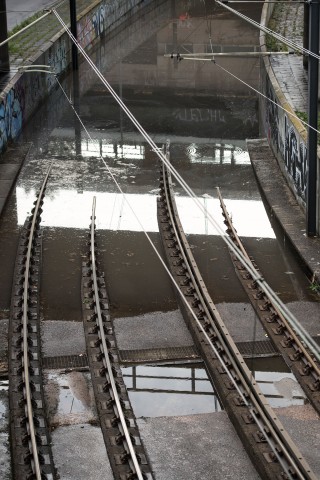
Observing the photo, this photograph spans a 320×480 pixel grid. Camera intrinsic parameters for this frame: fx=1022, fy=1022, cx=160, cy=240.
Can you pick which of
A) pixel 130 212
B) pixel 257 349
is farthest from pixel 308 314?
pixel 130 212

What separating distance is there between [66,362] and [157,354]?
1593 millimetres

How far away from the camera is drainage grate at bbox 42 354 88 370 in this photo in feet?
57.7

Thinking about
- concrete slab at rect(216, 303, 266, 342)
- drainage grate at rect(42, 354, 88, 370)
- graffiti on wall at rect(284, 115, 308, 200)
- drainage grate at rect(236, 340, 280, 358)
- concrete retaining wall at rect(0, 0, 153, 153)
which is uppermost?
concrete retaining wall at rect(0, 0, 153, 153)

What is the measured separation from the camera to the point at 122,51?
161ft

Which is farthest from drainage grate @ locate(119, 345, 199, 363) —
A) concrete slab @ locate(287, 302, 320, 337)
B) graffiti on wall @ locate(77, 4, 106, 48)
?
graffiti on wall @ locate(77, 4, 106, 48)

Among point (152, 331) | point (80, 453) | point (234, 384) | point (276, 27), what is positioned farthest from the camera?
point (276, 27)

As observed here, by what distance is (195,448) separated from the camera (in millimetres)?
14773

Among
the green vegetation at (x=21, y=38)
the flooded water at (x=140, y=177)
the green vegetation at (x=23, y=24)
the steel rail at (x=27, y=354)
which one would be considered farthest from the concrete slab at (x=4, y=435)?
the green vegetation at (x=23, y=24)

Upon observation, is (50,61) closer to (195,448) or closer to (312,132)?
(312,132)

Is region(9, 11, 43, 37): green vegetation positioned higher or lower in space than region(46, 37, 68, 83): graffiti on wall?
higher

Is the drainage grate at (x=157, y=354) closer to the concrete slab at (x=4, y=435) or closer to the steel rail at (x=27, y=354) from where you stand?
the steel rail at (x=27, y=354)

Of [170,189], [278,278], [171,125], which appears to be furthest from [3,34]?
[278,278]

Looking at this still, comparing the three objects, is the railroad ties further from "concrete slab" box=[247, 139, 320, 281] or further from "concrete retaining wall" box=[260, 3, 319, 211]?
"concrete retaining wall" box=[260, 3, 319, 211]

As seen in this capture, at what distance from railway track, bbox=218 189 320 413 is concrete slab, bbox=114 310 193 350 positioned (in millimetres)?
1495
